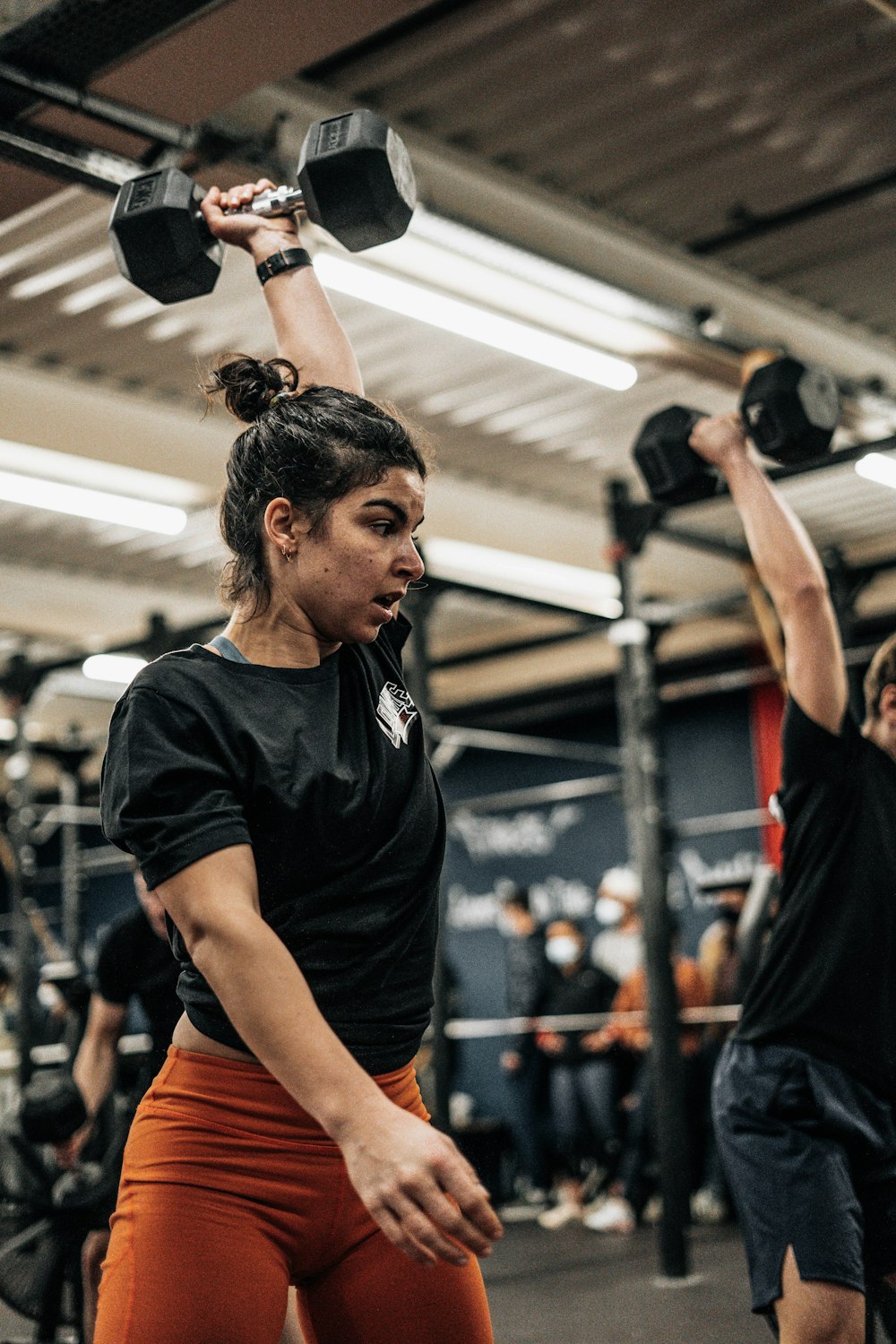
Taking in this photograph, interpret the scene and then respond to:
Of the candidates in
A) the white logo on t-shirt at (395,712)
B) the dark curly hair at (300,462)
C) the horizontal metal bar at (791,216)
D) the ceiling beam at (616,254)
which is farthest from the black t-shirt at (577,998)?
the dark curly hair at (300,462)

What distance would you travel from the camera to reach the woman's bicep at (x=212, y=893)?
1247 millimetres

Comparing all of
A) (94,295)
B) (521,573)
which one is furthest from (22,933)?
(521,573)

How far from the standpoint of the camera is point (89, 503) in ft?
20.5

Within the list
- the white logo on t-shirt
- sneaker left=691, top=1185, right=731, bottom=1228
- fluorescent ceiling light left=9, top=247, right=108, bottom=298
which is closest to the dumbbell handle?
the white logo on t-shirt

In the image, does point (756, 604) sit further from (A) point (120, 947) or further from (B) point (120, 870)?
(B) point (120, 870)

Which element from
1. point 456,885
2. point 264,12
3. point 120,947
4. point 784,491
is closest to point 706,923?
point 456,885

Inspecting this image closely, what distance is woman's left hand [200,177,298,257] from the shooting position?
77.0 inches

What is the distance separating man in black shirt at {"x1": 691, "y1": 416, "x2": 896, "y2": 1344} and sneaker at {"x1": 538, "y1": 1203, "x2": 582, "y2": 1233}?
222 inches

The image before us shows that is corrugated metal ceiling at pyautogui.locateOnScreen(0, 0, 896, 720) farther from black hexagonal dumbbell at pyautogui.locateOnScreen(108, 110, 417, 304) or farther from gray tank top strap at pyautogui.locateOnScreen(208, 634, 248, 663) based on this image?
gray tank top strap at pyautogui.locateOnScreen(208, 634, 248, 663)

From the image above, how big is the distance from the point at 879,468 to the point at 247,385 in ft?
17.1

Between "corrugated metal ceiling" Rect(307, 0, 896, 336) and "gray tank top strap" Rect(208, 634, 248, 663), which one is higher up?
"corrugated metal ceiling" Rect(307, 0, 896, 336)

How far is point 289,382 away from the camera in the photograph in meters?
1.70

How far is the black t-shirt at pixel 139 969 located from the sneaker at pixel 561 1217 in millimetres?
A: 4606

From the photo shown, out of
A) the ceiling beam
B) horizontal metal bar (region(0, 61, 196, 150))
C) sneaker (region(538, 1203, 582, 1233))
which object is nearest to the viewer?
horizontal metal bar (region(0, 61, 196, 150))
